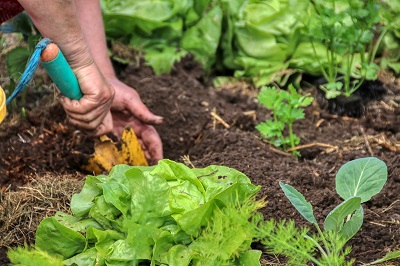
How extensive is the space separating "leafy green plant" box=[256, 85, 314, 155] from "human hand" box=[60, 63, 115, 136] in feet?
2.00

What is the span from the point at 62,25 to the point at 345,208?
1.15 meters

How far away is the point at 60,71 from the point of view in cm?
251

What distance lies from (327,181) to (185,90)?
3.68 ft

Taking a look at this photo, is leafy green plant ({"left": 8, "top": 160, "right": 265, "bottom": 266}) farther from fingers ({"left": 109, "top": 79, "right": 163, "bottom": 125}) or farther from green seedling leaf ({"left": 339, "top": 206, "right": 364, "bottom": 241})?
fingers ({"left": 109, "top": 79, "right": 163, "bottom": 125})

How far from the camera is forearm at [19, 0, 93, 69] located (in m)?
2.43

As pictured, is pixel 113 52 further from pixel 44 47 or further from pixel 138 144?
pixel 44 47

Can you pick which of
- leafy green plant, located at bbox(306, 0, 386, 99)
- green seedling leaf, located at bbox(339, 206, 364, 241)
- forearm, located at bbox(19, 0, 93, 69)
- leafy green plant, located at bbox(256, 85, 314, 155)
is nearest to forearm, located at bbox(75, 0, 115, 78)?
forearm, located at bbox(19, 0, 93, 69)

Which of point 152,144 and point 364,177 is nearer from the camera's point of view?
point 364,177

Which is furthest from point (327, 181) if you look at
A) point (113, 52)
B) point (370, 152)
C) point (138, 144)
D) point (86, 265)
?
point (113, 52)

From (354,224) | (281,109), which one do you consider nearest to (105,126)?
(281,109)

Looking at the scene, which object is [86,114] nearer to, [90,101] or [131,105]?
[90,101]

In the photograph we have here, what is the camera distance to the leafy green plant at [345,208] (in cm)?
200

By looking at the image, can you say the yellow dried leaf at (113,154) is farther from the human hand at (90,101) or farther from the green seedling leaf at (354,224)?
the green seedling leaf at (354,224)

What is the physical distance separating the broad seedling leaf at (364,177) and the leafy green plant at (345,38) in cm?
110
